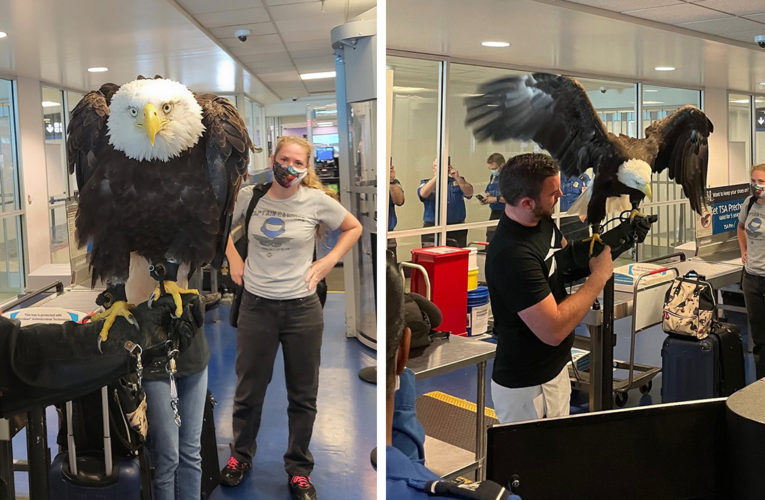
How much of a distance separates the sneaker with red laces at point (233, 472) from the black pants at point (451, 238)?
2.52 feet

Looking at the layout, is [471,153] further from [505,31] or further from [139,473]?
[139,473]

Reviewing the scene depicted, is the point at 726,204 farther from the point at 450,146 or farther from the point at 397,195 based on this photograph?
the point at 397,195

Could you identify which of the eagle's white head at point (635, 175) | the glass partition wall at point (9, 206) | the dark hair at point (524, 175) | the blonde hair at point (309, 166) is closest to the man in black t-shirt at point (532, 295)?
the dark hair at point (524, 175)

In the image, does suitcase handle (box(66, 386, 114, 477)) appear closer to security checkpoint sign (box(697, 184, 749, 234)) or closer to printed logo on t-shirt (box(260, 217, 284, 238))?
printed logo on t-shirt (box(260, 217, 284, 238))

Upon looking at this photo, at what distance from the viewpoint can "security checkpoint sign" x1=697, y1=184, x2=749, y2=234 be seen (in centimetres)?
202

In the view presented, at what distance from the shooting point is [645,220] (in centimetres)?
194

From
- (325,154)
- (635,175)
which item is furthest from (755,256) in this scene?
(325,154)

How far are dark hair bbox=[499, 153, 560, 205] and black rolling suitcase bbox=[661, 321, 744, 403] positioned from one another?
73 cm

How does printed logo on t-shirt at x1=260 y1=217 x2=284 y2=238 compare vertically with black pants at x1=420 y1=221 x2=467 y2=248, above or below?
above

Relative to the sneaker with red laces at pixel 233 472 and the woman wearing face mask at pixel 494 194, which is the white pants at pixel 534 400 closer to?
the woman wearing face mask at pixel 494 194

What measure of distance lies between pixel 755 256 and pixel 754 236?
0.20ft

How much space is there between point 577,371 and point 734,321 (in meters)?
0.59

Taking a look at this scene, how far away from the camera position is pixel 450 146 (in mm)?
1813

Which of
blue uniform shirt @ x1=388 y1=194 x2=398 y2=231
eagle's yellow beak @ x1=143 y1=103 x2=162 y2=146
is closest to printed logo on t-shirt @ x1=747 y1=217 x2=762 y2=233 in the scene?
blue uniform shirt @ x1=388 y1=194 x2=398 y2=231
